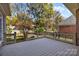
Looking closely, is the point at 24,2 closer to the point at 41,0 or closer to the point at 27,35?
the point at 41,0

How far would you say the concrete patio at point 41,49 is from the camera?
305 inches

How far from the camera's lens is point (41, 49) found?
25.6 ft

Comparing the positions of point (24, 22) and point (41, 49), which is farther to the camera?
point (41, 49)

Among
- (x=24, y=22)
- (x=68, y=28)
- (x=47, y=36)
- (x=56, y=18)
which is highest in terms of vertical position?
(x=56, y=18)

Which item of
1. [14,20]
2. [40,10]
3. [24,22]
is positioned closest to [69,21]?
[40,10]

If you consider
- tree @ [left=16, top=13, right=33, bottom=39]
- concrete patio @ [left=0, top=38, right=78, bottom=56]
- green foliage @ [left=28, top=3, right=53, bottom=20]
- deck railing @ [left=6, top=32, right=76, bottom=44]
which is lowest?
concrete patio @ [left=0, top=38, right=78, bottom=56]

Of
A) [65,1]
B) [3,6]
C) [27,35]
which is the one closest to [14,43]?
[27,35]

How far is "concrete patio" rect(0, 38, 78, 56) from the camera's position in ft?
25.4

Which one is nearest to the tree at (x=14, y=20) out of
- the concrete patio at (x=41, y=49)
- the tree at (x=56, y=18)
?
the concrete patio at (x=41, y=49)

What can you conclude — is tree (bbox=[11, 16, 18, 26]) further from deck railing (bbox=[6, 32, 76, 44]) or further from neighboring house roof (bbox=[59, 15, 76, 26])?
neighboring house roof (bbox=[59, 15, 76, 26])

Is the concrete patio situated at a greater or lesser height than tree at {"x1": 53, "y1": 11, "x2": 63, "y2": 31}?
lesser

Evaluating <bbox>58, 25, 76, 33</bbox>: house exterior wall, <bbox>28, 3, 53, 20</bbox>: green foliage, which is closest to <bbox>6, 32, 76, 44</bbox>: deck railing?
<bbox>58, 25, 76, 33</bbox>: house exterior wall

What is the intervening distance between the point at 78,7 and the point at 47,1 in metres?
0.93

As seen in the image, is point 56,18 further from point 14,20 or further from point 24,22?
point 14,20
